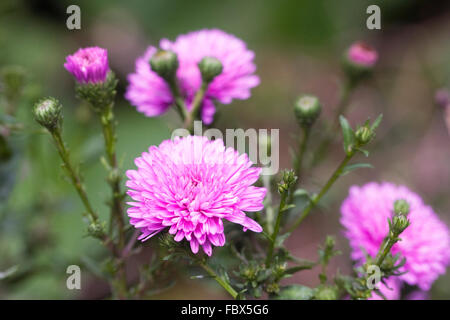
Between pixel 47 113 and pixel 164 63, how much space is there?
0.97 ft

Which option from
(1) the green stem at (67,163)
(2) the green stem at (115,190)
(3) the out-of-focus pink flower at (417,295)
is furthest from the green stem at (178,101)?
(3) the out-of-focus pink flower at (417,295)

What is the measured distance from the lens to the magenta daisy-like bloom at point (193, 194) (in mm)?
866

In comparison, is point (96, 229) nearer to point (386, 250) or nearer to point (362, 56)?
point (386, 250)

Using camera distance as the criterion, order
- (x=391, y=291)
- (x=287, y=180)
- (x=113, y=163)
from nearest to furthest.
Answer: (x=287, y=180), (x=113, y=163), (x=391, y=291)

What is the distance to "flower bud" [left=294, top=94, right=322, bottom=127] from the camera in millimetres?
1159

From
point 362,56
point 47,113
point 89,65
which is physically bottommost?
point 47,113

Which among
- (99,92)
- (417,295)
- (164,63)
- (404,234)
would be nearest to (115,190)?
(99,92)

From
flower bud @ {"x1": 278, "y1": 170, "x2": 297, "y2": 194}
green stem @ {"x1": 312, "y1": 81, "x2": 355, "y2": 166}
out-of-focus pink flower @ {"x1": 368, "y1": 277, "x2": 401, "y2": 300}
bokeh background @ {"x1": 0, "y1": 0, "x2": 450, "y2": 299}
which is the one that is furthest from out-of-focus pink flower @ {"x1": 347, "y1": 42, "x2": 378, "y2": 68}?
flower bud @ {"x1": 278, "y1": 170, "x2": 297, "y2": 194}

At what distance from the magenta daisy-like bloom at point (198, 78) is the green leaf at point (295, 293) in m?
0.42

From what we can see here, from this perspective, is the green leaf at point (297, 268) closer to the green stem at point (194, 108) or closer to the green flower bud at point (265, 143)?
the green flower bud at point (265, 143)

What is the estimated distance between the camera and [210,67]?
44.8 inches

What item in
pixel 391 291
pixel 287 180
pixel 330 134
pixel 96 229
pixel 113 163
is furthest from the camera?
pixel 330 134
